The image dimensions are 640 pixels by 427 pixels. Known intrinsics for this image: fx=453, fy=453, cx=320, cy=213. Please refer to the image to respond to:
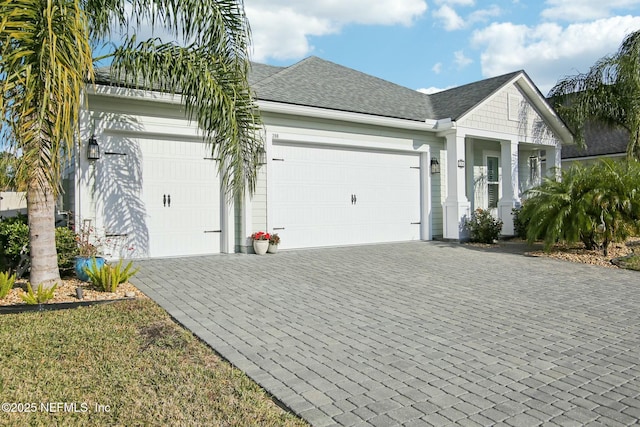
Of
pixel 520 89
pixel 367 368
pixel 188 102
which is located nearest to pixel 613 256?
pixel 520 89

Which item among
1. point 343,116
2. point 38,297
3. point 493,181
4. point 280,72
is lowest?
point 38,297

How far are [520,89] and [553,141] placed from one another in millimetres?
2330

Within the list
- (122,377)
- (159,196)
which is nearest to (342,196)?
(159,196)

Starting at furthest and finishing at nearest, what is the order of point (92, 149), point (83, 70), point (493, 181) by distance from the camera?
point (493, 181) < point (92, 149) < point (83, 70)

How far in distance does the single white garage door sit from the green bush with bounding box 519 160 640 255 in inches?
274

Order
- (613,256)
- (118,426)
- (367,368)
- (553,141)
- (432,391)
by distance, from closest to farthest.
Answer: (118,426) < (432,391) < (367,368) < (613,256) < (553,141)

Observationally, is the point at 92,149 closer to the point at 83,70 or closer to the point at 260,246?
the point at 83,70

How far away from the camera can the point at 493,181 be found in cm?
1480

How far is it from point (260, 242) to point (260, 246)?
3.3 inches

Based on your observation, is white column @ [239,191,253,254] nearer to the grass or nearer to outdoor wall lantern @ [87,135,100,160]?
outdoor wall lantern @ [87,135,100,160]

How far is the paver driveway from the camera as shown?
9.54 feet

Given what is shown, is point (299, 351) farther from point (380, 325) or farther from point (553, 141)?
point (553, 141)

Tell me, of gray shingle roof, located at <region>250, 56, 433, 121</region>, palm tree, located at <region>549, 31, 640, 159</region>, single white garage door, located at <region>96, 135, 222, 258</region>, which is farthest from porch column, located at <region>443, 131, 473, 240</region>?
single white garage door, located at <region>96, 135, 222, 258</region>

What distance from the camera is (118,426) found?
8.57 ft
